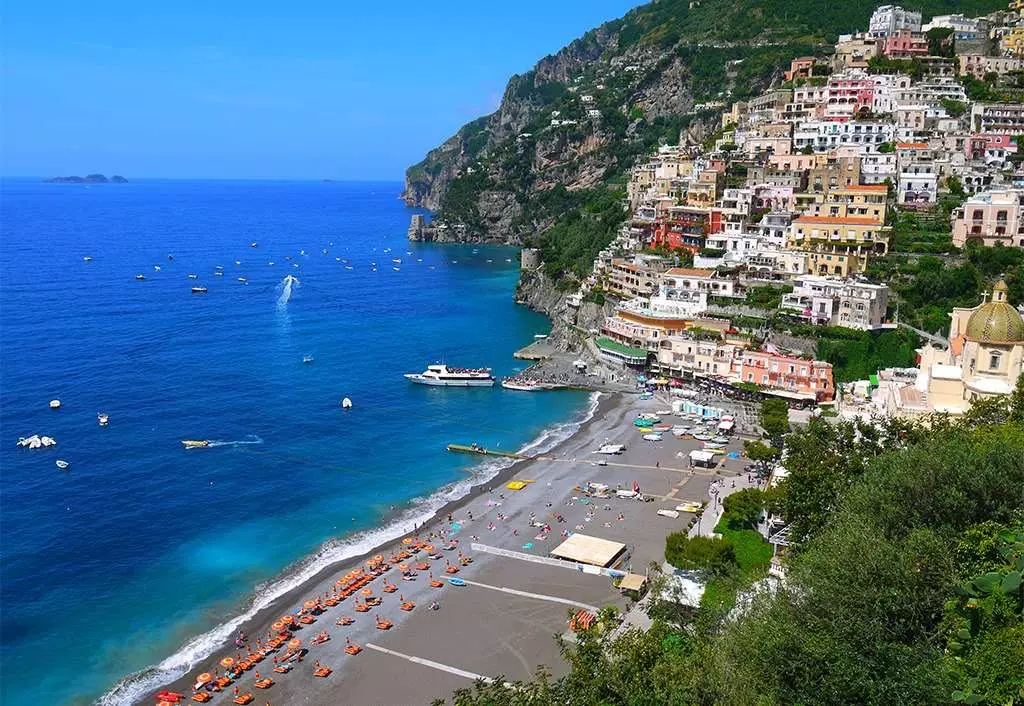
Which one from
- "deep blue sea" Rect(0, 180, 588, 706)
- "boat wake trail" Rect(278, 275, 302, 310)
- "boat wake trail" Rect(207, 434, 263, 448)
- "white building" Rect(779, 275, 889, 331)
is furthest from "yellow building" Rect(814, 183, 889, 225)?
"boat wake trail" Rect(278, 275, 302, 310)

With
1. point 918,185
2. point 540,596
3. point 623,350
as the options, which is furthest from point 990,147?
point 540,596

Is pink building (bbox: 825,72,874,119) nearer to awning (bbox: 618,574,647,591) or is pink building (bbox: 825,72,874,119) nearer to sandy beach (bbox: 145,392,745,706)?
sandy beach (bbox: 145,392,745,706)

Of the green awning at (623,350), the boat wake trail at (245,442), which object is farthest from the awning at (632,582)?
the green awning at (623,350)

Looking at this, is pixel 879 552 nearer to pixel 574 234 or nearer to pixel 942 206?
pixel 942 206

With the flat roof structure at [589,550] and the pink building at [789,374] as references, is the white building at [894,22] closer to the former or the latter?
the pink building at [789,374]

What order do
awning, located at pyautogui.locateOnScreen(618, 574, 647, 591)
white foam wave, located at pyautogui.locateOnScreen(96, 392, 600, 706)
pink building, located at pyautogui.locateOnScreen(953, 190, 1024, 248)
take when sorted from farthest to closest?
pink building, located at pyautogui.locateOnScreen(953, 190, 1024, 248) → awning, located at pyautogui.locateOnScreen(618, 574, 647, 591) → white foam wave, located at pyautogui.locateOnScreen(96, 392, 600, 706)

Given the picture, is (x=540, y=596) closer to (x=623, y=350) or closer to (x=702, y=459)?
(x=702, y=459)

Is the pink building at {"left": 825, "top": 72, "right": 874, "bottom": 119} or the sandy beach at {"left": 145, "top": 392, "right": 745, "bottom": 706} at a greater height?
the pink building at {"left": 825, "top": 72, "right": 874, "bottom": 119}

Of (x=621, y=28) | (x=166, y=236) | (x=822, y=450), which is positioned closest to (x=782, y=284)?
(x=822, y=450)
